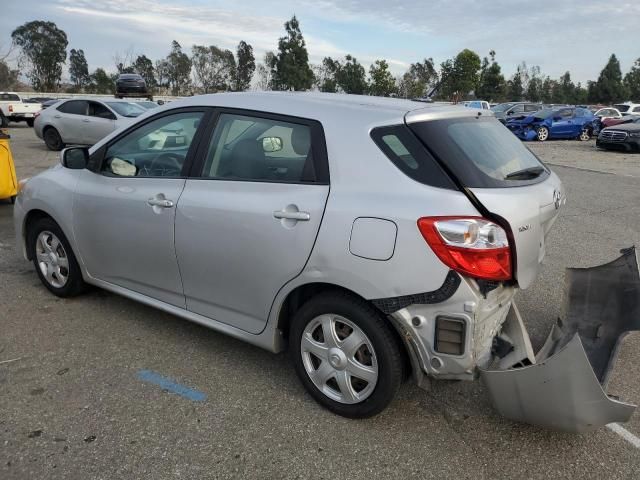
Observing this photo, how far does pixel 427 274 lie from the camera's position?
231 centimetres

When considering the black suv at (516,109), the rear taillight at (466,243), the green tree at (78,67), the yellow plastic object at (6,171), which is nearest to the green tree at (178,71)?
the green tree at (78,67)

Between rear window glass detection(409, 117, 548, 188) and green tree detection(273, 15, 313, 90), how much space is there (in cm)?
5059

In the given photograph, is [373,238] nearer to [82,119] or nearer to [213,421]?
[213,421]

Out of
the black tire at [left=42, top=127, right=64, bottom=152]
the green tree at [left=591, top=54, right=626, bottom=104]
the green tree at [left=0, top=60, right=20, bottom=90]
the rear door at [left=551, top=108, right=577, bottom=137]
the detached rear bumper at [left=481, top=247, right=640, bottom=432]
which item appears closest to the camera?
the detached rear bumper at [left=481, top=247, right=640, bottom=432]

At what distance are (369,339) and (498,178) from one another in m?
Result: 1.02

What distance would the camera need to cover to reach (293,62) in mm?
52781

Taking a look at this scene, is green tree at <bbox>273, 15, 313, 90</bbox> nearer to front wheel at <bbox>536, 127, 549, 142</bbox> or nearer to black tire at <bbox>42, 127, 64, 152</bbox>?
front wheel at <bbox>536, 127, 549, 142</bbox>

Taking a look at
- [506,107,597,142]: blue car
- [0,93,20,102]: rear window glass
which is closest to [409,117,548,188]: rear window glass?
[506,107,597,142]: blue car

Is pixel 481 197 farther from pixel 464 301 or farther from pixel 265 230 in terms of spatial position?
pixel 265 230

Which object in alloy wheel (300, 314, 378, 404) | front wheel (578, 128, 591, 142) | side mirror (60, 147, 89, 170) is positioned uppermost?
side mirror (60, 147, 89, 170)

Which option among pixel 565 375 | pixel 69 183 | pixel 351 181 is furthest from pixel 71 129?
pixel 565 375

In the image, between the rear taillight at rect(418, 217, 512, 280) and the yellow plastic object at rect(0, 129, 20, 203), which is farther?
the yellow plastic object at rect(0, 129, 20, 203)

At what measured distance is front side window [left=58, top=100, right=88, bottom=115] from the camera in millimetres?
14180

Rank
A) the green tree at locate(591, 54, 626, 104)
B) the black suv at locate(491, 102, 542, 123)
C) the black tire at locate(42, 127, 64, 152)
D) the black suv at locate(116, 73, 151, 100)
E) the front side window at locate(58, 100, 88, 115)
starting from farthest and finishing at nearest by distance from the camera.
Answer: the green tree at locate(591, 54, 626, 104) → the black suv at locate(116, 73, 151, 100) → the black suv at locate(491, 102, 542, 123) → the black tire at locate(42, 127, 64, 152) → the front side window at locate(58, 100, 88, 115)
